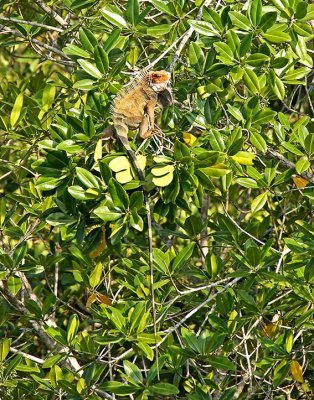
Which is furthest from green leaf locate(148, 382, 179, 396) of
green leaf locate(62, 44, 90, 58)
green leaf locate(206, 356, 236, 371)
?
green leaf locate(62, 44, 90, 58)

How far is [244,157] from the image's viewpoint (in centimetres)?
297

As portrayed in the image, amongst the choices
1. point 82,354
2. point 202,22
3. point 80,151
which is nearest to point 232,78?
point 202,22

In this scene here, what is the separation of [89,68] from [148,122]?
1.04ft

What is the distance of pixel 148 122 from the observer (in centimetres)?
290

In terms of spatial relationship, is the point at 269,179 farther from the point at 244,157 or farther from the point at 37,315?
the point at 37,315

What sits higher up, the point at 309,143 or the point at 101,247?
the point at 309,143

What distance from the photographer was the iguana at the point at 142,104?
2.83 m

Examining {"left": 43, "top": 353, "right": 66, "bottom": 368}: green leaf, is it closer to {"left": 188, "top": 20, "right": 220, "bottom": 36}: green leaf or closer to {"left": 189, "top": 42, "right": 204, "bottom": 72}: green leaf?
{"left": 189, "top": 42, "right": 204, "bottom": 72}: green leaf

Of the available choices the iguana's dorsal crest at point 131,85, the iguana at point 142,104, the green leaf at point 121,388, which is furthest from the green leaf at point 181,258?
the iguana's dorsal crest at point 131,85

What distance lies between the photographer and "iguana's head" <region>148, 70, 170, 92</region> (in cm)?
281

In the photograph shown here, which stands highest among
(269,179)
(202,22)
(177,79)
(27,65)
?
(202,22)

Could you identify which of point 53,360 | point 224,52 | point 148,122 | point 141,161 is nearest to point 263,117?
point 224,52

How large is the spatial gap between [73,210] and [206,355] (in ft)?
2.34

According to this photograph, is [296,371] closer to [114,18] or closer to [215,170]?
[215,170]
